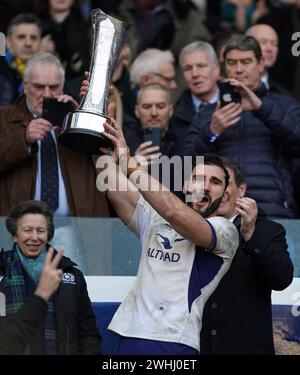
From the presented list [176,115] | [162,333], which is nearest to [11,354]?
[162,333]

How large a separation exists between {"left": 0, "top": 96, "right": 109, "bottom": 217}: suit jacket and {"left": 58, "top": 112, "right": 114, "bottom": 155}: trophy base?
1427 millimetres

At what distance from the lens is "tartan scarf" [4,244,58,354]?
8.09 m

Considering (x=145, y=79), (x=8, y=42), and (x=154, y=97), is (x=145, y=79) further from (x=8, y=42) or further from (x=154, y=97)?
(x=8, y=42)

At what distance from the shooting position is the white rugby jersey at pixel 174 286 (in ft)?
25.8

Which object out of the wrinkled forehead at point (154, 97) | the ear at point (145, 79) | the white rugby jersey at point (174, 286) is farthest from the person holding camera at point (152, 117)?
the white rugby jersey at point (174, 286)

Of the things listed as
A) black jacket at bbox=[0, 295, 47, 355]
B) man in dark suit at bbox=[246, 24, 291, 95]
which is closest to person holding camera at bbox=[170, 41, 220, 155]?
man in dark suit at bbox=[246, 24, 291, 95]

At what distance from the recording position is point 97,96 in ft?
26.8

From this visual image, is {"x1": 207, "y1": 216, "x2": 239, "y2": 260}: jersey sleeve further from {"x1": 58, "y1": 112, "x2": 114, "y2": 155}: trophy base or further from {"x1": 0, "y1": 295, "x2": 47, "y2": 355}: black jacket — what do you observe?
{"x1": 0, "y1": 295, "x2": 47, "y2": 355}: black jacket

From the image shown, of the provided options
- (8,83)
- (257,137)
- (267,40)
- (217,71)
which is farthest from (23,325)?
(267,40)

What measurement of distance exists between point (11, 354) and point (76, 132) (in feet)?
4.09

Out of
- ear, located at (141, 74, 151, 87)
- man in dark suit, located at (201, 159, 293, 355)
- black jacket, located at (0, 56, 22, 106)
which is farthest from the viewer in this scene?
black jacket, located at (0, 56, 22, 106)

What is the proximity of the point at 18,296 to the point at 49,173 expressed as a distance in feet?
5.31

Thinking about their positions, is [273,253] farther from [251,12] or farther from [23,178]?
[251,12]

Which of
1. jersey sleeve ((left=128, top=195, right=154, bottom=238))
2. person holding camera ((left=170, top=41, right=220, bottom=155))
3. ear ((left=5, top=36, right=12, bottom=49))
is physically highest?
ear ((left=5, top=36, right=12, bottom=49))
